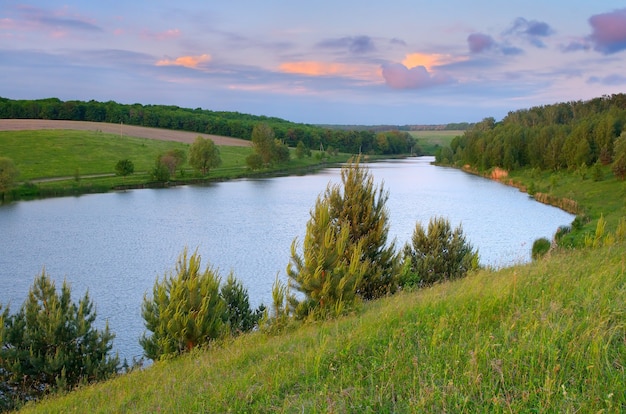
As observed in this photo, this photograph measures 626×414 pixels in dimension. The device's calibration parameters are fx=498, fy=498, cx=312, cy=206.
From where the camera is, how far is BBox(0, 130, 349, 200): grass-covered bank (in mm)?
80062

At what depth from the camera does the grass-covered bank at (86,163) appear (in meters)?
80.1

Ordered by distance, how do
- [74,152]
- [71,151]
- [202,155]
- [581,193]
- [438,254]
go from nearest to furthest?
1. [438,254]
2. [581,193]
3. [202,155]
4. [74,152]
5. [71,151]

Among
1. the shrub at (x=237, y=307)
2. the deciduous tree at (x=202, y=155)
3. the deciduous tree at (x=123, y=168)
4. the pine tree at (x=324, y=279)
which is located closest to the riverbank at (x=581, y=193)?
the shrub at (x=237, y=307)

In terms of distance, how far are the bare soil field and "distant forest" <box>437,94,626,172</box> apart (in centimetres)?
7454

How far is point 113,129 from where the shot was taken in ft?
480

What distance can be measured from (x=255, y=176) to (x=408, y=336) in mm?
110108

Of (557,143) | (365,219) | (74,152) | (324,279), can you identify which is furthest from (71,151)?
(324,279)

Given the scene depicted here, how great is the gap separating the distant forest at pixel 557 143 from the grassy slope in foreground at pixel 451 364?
66659 mm

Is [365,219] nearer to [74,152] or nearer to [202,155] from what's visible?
[202,155]

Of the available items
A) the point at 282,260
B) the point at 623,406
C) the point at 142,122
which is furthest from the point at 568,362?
the point at 142,122

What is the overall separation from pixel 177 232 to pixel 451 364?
44.9 metres

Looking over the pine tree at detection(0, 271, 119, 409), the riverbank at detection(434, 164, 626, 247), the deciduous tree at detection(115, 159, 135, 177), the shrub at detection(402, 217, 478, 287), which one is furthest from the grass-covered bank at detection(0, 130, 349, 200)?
the shrub at detection(402, 217, 478, 287)

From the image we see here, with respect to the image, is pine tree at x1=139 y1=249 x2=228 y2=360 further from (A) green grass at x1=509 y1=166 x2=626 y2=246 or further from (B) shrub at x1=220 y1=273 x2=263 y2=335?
(A) green grass at x1=509 y1=166 x2=626 y2=246

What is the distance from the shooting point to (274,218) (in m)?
57.3
